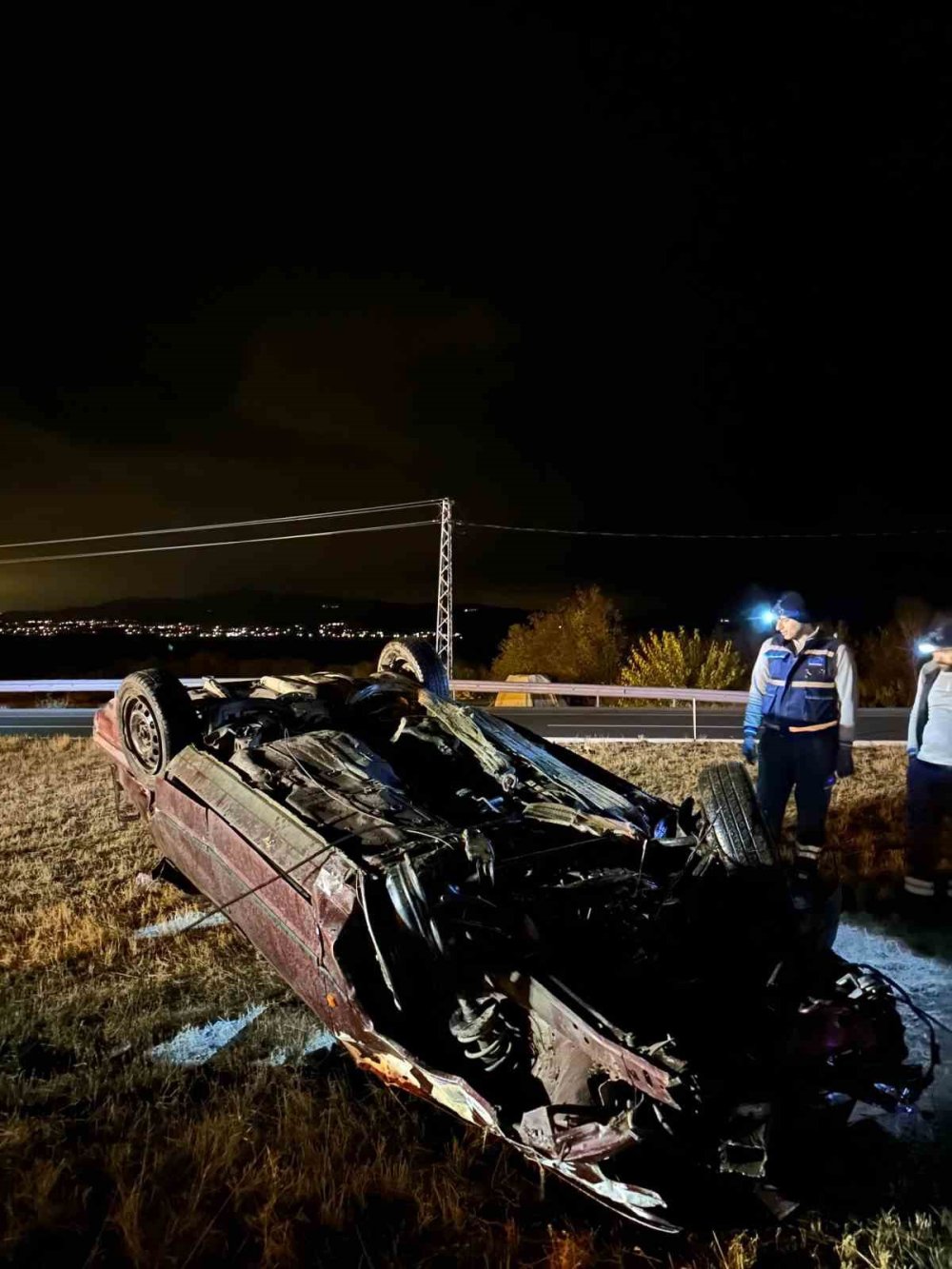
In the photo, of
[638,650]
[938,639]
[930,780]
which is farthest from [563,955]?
[638,650]

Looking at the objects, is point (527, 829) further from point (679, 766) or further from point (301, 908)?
point (679, 766)

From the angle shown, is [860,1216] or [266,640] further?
[266,640]

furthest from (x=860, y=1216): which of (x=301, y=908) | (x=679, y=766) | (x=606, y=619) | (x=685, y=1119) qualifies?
(x=606, y=619)

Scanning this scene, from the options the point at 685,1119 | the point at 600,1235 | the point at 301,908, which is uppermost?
the point at 301,908

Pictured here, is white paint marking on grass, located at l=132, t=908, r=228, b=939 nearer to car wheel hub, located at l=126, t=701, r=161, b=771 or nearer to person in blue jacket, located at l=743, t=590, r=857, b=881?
car wheel hub, located at l=126, t=701, r=161, b=771

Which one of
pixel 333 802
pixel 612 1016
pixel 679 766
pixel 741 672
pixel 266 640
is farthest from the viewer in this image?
pixel 266 640

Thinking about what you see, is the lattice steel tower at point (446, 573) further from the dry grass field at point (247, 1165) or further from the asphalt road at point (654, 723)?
the dry grass field at point (247, 1165)

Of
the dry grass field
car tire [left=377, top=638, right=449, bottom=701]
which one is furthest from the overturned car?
car tire [left=377, top=638, right=449, bottom=701]

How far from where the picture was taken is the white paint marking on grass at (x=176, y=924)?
4.36 meters

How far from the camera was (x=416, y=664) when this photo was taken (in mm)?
5375

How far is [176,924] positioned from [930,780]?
13.8 feet

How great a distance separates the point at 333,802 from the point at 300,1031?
3.09 feet

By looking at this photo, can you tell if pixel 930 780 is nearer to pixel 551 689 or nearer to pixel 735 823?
pixel 735 823

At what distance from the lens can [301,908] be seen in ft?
9.54
